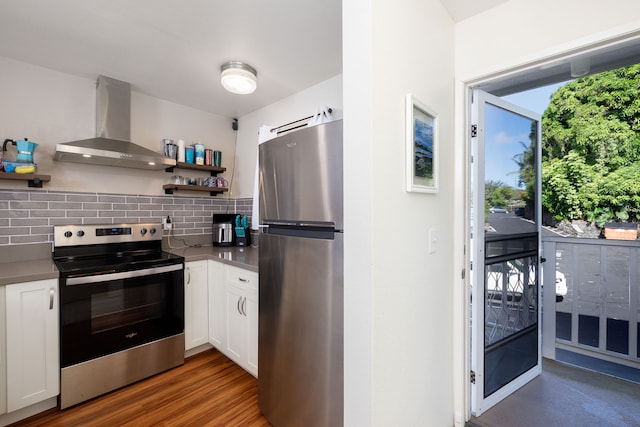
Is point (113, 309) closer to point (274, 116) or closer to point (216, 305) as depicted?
point (216, 305)

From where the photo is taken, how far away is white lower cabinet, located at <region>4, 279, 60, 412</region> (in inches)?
63.1

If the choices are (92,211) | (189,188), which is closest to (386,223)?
(189,188)

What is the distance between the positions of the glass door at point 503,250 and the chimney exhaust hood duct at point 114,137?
2.49 metres

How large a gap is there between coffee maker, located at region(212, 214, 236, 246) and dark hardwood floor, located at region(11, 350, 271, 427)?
122 centimetres

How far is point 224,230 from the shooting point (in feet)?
9.75

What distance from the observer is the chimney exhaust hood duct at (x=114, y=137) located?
2.15m

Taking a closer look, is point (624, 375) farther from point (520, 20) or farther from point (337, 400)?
point (520, 20)

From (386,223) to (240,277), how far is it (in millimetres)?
1391

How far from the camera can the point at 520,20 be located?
1.40 meters

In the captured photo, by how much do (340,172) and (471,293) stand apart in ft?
3.87

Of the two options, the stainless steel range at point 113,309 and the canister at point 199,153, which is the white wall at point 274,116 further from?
the stainless steel range at point 113,309

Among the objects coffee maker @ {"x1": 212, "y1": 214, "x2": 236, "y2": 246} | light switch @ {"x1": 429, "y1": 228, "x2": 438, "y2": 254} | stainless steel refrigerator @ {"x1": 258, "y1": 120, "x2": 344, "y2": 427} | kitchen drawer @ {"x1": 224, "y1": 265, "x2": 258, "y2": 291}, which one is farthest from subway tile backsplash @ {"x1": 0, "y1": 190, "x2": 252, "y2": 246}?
light switch @ {"x1": 429, "y1": 228, "x2": 438, "y2": 254}

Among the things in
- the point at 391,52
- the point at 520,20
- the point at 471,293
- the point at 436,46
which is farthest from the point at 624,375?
the point at 391,52

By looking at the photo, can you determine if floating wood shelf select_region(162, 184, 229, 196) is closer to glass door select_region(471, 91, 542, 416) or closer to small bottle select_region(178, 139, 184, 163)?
small bottle select_region(178, 139, 184, 163)
